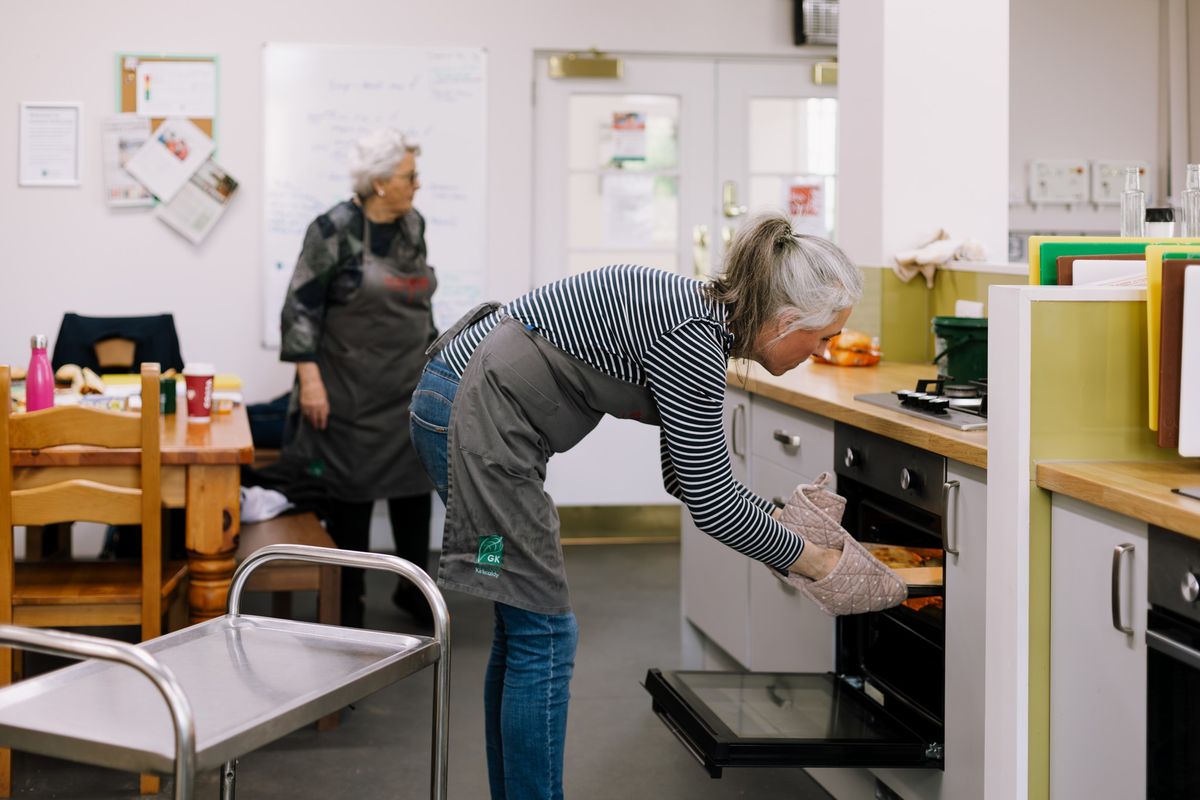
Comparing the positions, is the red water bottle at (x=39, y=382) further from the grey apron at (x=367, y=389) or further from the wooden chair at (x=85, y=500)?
the grey apron at (x=367, y=389)

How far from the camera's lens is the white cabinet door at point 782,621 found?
9.04 ft

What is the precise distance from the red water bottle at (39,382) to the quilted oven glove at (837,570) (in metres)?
1.93

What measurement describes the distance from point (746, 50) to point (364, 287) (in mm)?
2279

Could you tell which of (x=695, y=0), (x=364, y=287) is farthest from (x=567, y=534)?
(x=695, y=0)

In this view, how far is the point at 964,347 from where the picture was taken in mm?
2854

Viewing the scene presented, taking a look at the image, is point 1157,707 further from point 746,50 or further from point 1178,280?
point 746,50

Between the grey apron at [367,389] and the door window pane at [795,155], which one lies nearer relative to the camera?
the grey apron at [367,389]

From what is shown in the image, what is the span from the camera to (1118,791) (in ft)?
5.62

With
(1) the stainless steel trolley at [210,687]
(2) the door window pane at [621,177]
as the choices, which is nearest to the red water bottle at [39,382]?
(1) the stainless steel trolley at [210,687]

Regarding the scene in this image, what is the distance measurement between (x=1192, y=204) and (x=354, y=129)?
11.7 ft

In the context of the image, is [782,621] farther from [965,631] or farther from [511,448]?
[511,448]

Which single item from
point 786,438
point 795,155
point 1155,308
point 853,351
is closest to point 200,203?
point 795,155

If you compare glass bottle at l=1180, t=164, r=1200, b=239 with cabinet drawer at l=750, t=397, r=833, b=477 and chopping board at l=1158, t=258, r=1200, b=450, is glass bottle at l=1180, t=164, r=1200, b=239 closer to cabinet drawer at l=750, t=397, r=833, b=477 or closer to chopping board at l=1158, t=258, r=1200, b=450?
chopping board at l=1158, t=258, r=1200, b=450

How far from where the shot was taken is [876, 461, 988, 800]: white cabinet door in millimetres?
2105
